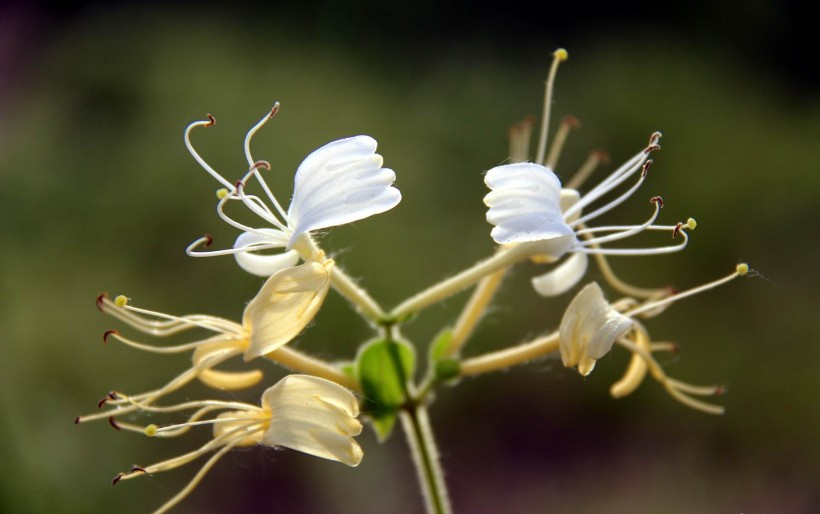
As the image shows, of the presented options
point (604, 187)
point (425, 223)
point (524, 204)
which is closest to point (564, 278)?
point (604, 187)

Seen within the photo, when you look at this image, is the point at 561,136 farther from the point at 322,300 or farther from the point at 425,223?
the point at 425,223

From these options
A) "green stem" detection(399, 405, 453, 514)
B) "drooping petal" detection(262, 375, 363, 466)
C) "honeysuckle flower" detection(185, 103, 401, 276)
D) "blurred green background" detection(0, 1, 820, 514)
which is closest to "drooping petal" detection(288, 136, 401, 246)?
"honeysuckle flower" detection(185, 103, 401, 276)

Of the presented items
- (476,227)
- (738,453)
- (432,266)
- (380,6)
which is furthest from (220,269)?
(380,6)

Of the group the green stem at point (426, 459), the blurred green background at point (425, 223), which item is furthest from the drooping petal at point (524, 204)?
the blurred green background at point (425, 223)

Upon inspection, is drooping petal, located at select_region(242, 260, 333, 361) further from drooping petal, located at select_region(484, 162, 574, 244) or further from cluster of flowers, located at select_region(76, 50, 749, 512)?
drooping petal, located at select_region(484, 162, 574, 244)

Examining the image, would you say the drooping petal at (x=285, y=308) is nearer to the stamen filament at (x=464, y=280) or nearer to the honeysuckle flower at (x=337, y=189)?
the honeysuckle flower at (x=337, y=189)

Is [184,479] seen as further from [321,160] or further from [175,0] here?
[175,0]
